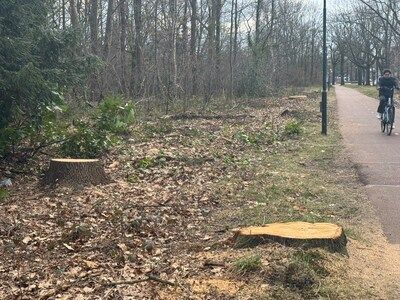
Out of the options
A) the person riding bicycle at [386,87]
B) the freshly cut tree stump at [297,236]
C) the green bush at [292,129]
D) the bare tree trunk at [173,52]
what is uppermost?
the bare tree trunk at [173,52]

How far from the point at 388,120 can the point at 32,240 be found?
12.2 meters

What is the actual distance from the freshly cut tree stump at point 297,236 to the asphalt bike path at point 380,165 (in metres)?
1.15

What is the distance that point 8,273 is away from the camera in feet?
16.5

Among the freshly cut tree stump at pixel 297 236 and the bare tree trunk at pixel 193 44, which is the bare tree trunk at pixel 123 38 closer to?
the bare tree trunk at pixel 193 44

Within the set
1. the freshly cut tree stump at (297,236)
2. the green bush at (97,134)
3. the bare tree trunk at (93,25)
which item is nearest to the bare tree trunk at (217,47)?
the bare tree trunk at (93,25)

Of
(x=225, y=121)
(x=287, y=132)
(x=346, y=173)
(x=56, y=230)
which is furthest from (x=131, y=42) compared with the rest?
(x=56, y=230)

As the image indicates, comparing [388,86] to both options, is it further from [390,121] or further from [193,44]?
→ [193,44]

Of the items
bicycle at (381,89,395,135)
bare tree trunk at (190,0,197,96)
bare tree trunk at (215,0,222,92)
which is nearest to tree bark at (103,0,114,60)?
bare tree trunk at (190,0,197,96)

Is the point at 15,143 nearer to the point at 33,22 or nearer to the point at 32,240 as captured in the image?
the point at 33,22

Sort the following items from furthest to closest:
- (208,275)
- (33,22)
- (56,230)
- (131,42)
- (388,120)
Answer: (131,42)
(388,120)
(33,22)
(56,230)
(208,275)

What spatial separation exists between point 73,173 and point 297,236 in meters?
4.62

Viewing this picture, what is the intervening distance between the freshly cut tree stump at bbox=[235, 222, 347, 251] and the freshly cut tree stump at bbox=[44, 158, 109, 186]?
387cm

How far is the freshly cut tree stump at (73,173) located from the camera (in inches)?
337

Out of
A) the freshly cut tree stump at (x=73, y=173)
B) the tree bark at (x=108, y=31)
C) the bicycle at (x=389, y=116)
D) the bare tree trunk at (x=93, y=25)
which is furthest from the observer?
the tree bark at (x=108, y=31)
